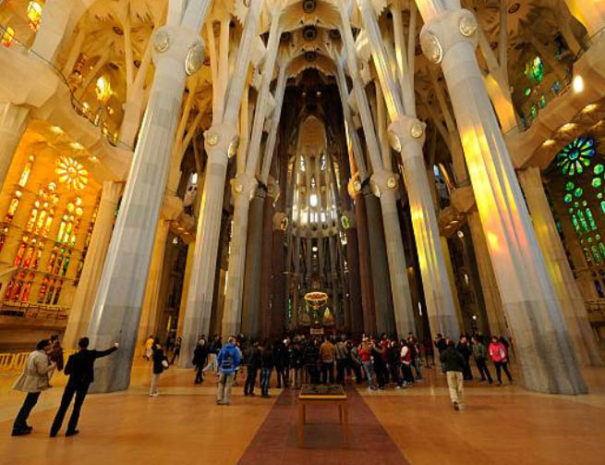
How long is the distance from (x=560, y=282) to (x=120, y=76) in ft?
95.6

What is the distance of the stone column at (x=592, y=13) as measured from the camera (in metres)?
9.75

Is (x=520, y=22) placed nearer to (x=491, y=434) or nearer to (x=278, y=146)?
(x=278, y=146)

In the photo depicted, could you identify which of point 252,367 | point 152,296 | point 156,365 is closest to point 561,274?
point 252,367

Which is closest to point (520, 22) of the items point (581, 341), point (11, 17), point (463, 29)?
point (463, 29)

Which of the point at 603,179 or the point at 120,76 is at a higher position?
the point at 120,76

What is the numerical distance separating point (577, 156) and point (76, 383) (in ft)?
100

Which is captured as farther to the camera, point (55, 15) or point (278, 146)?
point (278, 146)

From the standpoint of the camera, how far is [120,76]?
21078 mm

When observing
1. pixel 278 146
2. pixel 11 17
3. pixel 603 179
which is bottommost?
pixel 603 179

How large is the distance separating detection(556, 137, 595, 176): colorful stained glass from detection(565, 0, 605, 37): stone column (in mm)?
15347

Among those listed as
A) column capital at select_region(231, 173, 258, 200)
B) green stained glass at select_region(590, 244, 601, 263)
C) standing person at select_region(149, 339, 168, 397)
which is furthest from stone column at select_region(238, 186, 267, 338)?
green stained glass at select_region(590, 244, 601, 263)

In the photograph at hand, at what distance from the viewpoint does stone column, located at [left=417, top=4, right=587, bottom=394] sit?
6.41 meters

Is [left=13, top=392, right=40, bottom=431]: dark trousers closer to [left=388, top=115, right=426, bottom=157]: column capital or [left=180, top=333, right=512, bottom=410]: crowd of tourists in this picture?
[left=180, top=333, right=512, bottom=410]: crowd of tourists

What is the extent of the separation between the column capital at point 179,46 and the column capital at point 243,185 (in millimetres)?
9442
